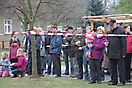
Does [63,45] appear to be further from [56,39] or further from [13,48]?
[13,48]

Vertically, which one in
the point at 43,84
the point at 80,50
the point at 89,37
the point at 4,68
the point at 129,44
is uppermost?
the point at 89,37

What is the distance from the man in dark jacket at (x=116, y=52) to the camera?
1066 centimetres

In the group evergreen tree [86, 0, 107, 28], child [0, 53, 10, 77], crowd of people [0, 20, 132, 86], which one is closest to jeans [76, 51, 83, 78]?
crowd of people [0, 20, 132, 86]

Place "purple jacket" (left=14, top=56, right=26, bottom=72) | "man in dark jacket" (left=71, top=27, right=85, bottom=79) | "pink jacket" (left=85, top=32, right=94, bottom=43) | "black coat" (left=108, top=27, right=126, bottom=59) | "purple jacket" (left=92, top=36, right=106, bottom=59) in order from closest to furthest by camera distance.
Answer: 1. "black coat" (left=108, top=27, right=126, bottom=59)
2. "purple jacket" (left=92, top=36, right=106, bottom=59)
3. "pink jacket" (left=85, top=32, right=94, bottom=43)
4. "man in dark jacket" (left=71, top=27, right=85, bottom=79)
5. "purple jacket" (left=14, top=56, right=26, bottom=72)

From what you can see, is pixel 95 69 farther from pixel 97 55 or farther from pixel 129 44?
pixel 129 44

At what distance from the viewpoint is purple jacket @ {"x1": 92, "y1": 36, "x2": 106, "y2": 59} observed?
11.1 metres

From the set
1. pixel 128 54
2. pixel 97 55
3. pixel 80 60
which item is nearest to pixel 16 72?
pixel 80 60

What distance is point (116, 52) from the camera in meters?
10.7

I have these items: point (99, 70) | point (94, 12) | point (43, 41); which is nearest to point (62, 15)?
point (94, 12)

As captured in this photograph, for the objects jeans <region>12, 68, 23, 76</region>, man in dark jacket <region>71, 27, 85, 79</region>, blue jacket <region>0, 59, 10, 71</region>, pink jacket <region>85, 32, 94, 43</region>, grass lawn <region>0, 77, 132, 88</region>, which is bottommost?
grass lawn <region>0, 77, 132, 88</region>

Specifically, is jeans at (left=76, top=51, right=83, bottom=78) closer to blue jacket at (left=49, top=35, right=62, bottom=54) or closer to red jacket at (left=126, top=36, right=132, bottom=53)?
blue jacket at (left=49, top=35, right=62, bottom=54)

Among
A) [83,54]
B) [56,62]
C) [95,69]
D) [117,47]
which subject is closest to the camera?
[117,47]

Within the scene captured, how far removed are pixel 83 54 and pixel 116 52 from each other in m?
2.05

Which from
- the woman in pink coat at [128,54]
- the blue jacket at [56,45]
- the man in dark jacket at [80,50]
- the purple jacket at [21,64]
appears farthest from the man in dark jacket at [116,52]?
the purple jacket at [21,64]
